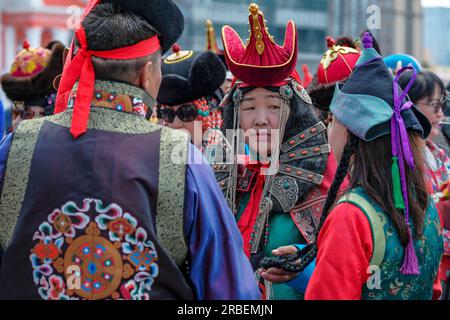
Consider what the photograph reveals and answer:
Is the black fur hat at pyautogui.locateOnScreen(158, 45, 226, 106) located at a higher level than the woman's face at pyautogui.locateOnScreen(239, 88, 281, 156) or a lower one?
higher

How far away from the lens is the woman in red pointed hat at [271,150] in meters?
3.56

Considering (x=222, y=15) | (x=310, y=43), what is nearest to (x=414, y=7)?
(x=310, y=43)

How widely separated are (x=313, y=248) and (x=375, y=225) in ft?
1.01

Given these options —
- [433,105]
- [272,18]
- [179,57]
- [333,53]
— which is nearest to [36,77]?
[179,57]

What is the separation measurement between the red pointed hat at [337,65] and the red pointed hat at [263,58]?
0.84 meters

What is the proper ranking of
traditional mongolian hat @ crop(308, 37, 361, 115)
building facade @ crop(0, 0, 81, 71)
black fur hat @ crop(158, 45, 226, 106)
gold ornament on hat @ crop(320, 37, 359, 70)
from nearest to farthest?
traditional mongolian hat @ crop(308, 37, 361, 115)
gold ornament on hat @ crop(320, 37, 359, 70)
black fur hat @ crop(158, 45, 226, 106)
building facade @ crop(0, 0, 81, 71)

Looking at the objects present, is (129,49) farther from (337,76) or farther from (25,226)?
(337,76)

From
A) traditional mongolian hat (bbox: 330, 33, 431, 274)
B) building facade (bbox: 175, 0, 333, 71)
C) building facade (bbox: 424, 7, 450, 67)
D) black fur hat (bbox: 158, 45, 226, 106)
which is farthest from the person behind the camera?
building facade (bbox: 424, 7, 450, 67)

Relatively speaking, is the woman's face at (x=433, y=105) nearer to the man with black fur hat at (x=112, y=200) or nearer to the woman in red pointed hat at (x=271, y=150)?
the woman in red pointed hat at (x=271, y=150)

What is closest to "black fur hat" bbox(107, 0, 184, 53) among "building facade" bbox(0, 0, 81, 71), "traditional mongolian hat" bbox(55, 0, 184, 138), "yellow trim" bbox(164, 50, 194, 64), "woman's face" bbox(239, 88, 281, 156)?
"traditional mongolian hat" bbox(55, 0, 184, 138)

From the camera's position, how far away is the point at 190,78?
475 centimetres

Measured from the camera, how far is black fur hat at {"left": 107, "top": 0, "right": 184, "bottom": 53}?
2592mm

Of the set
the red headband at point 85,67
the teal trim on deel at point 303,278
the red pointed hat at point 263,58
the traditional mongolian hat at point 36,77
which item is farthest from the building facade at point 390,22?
the red headband at point 85,67

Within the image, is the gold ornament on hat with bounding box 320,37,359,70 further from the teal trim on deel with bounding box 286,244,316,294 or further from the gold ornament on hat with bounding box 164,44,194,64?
the teal trim on deel with bounding box 286,244,316,294
